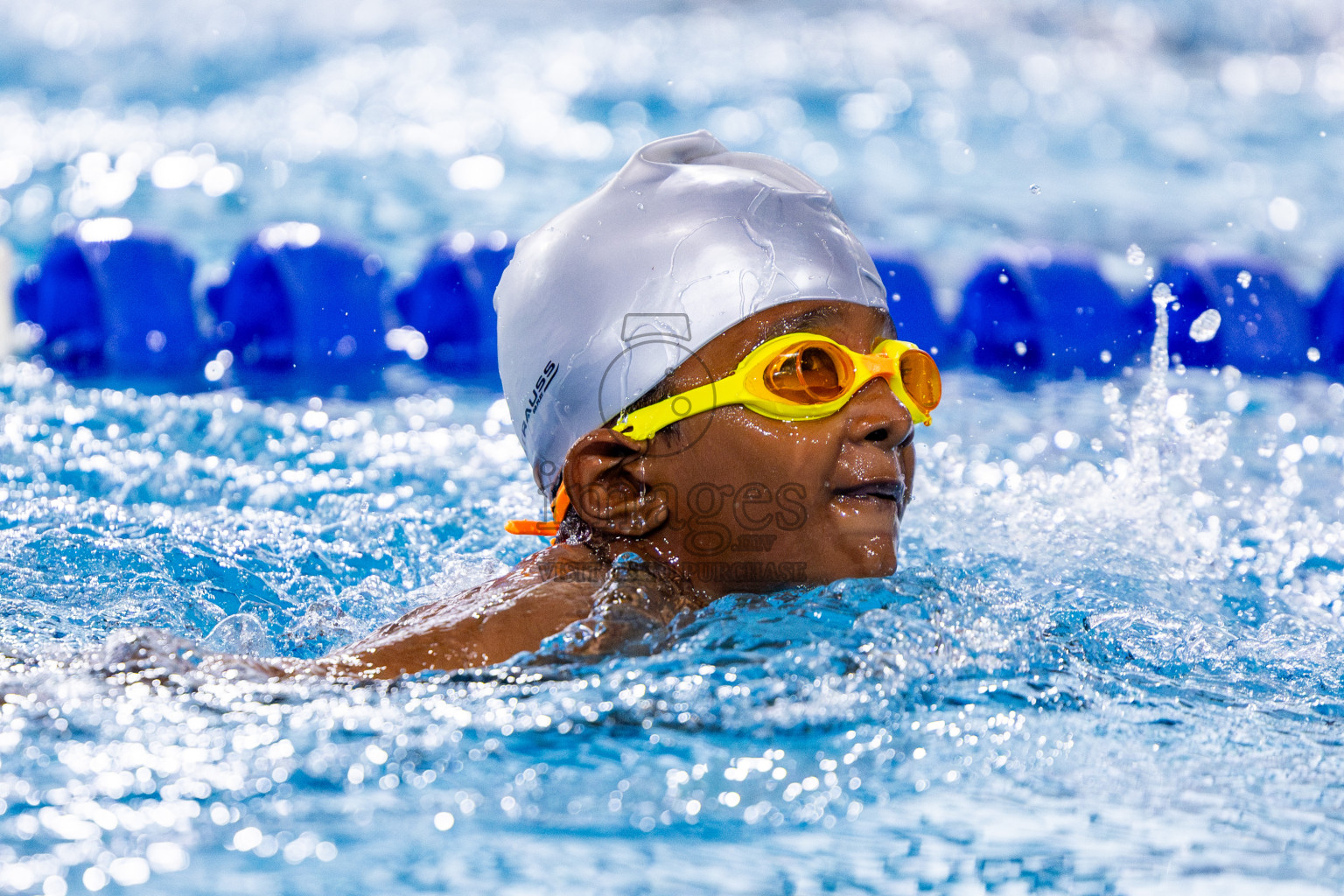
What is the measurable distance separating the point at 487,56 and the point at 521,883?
419 inches

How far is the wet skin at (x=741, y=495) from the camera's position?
1.98 m

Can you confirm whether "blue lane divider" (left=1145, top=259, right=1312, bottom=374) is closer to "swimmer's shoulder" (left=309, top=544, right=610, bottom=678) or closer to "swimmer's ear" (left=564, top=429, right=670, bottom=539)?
"swimmer's ear" (left=564, top=429, right=670, bottom=539)

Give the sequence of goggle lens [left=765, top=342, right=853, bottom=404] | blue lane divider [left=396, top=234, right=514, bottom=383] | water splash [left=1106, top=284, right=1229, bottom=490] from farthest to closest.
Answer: blue lane divider [left=396, top=234, right=514, bottom=383] → water splash [left=1106, top=284, right=1229, bottom=490] → goggle lens [left=765, top=342, right=853, bottom=404]

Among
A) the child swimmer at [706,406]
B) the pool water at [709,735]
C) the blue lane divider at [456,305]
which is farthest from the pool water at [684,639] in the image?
the blue lane divider at [456,305]

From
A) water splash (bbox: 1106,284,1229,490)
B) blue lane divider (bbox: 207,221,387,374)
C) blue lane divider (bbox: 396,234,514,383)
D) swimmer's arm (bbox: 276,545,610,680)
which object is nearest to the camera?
swimmer's arm (bbox: 276,545,610,680)

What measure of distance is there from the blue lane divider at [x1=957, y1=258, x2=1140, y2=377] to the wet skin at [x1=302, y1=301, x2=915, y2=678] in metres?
3.10

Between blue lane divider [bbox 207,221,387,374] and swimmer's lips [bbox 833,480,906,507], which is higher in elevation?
blue lane divider [bbox 207,221,387,374]

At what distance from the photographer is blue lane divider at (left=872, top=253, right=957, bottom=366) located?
16.6ft

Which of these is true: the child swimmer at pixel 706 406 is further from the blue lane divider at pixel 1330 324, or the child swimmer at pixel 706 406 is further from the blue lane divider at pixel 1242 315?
the blue lane divider at pixel 1330 324

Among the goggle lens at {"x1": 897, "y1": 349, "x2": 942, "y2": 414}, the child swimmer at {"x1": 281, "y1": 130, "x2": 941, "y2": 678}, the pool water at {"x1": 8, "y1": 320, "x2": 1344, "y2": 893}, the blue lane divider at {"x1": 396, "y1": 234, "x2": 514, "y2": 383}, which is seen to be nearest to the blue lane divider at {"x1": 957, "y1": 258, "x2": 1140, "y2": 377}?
the blue lane divider at {"x1": 396, "y1": 234, "x2": 514, "y2": 383}

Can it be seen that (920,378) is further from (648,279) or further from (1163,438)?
(1163,438)

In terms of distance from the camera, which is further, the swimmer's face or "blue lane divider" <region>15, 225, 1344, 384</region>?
"blue lane divider" <region>15, 225, 1344, 384</region>

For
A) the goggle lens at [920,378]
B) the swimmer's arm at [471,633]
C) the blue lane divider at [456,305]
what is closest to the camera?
the swimmer's arm at [471,633]

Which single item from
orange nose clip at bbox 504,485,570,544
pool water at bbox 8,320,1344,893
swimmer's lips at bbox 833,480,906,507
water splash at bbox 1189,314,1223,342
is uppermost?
water splash at bbox 1189,314,1223,342
